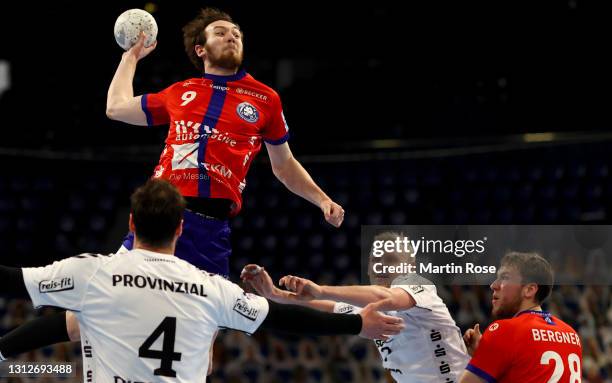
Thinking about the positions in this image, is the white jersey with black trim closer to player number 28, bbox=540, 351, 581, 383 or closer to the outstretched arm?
player number 28, bbox=540, 351, 581, 383

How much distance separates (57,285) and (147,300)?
451mm

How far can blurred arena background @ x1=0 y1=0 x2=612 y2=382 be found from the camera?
14922mm

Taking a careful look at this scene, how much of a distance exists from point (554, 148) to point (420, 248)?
752 cm

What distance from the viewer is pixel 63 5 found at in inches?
663

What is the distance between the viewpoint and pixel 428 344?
6.52 meters

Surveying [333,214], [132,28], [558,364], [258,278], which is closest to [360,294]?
[333,214]

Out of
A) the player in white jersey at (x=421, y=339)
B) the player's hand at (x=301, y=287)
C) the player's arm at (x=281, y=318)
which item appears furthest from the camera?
the player in white jersey at (x=421, y=339)

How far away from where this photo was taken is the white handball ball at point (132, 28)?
6035mm

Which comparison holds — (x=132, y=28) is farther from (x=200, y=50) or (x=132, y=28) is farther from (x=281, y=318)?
(x=281, y=318)

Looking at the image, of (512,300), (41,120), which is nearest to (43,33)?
(41,120)

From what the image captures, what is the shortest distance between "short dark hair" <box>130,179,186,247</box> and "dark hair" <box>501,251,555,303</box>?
2981 mm

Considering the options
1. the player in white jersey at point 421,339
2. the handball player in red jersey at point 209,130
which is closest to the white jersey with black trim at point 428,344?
the player in white jersey at point 421,339

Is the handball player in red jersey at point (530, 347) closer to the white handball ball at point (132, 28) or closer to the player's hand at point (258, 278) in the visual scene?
the player's hand at point (258, 278)

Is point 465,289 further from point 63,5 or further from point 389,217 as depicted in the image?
point 63,5
